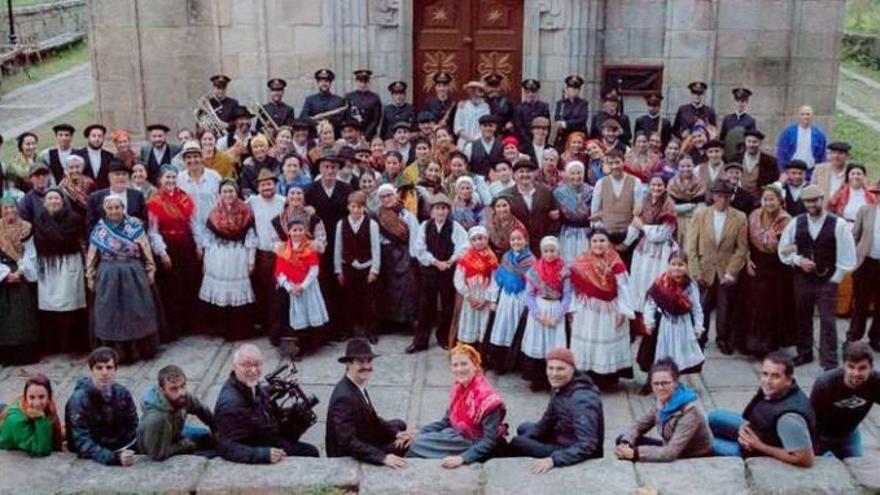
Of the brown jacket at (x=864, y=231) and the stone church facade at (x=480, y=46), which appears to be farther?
the stone church facade at (x=480, y=46)

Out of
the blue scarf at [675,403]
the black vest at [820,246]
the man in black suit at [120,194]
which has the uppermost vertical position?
the man in black suit at [120,194]


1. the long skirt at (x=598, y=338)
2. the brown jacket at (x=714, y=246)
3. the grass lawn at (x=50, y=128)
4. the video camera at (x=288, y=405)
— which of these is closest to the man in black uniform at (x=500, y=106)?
the brown jacket at (x=714, y=246)

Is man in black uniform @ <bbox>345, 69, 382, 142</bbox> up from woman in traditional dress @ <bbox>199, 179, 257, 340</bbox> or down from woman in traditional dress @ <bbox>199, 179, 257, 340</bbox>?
up

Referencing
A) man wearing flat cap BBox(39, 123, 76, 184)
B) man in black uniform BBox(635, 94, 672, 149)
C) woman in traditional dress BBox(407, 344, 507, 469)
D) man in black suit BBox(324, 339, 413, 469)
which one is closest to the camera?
man in black suit BBox(324, 339, 413, 469)

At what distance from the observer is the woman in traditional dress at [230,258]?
9.55 meters

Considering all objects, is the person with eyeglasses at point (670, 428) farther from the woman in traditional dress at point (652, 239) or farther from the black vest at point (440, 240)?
the black vest at point (440, 240)

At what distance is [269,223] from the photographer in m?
9.67

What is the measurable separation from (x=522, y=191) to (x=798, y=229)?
2.47 metres

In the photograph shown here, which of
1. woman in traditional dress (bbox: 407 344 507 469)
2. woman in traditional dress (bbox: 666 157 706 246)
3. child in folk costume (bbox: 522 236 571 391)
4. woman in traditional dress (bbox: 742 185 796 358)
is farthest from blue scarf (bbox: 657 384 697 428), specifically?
woman in traditional dress (bbox: 666 157 706 246)

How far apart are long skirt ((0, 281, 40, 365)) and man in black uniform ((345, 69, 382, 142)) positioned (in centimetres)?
479

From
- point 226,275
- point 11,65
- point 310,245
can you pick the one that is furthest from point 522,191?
point 11,65

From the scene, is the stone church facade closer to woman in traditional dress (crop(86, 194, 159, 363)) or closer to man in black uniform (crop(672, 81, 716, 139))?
man in black uniform (crop(672, 81, 716, 139))

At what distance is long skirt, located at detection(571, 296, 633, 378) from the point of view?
859 centimetres

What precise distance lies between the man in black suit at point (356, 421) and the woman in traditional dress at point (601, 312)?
7.39 feet
